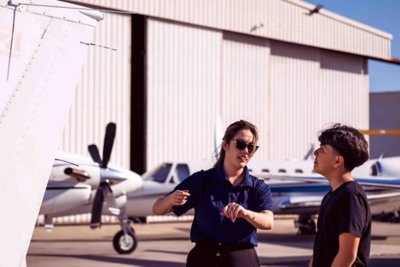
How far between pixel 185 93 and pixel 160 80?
125 centimetres

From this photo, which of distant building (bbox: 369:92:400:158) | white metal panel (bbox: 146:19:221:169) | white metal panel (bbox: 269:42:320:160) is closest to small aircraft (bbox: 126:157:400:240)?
white metal panel (bbox: 146:19:221:169)

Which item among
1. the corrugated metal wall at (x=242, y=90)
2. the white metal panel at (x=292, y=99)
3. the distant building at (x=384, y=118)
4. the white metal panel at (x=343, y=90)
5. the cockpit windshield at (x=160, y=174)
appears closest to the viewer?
the cockpit windshield at (x=160, y=174)

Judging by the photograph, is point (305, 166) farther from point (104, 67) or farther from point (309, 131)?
point (309, 131)

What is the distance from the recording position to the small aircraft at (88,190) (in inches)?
607

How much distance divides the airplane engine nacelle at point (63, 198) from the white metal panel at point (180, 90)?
40.3 feet

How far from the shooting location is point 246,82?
31312mm

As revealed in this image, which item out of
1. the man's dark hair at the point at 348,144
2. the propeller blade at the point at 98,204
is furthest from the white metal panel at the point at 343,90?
the man's dark hair at the point at 348,144

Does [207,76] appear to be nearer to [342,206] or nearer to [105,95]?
[105,95]

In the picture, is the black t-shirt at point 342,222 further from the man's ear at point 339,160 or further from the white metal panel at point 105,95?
the white metal panel at point 105,95

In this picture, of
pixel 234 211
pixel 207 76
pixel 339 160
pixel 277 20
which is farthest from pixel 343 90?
pixel 339 160

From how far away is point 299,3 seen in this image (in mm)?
32750

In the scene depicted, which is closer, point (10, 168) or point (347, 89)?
point (10, 168)

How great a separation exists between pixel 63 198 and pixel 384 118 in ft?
113

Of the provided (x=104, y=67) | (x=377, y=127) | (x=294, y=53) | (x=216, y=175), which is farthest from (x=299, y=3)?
(x=216, y=175)
